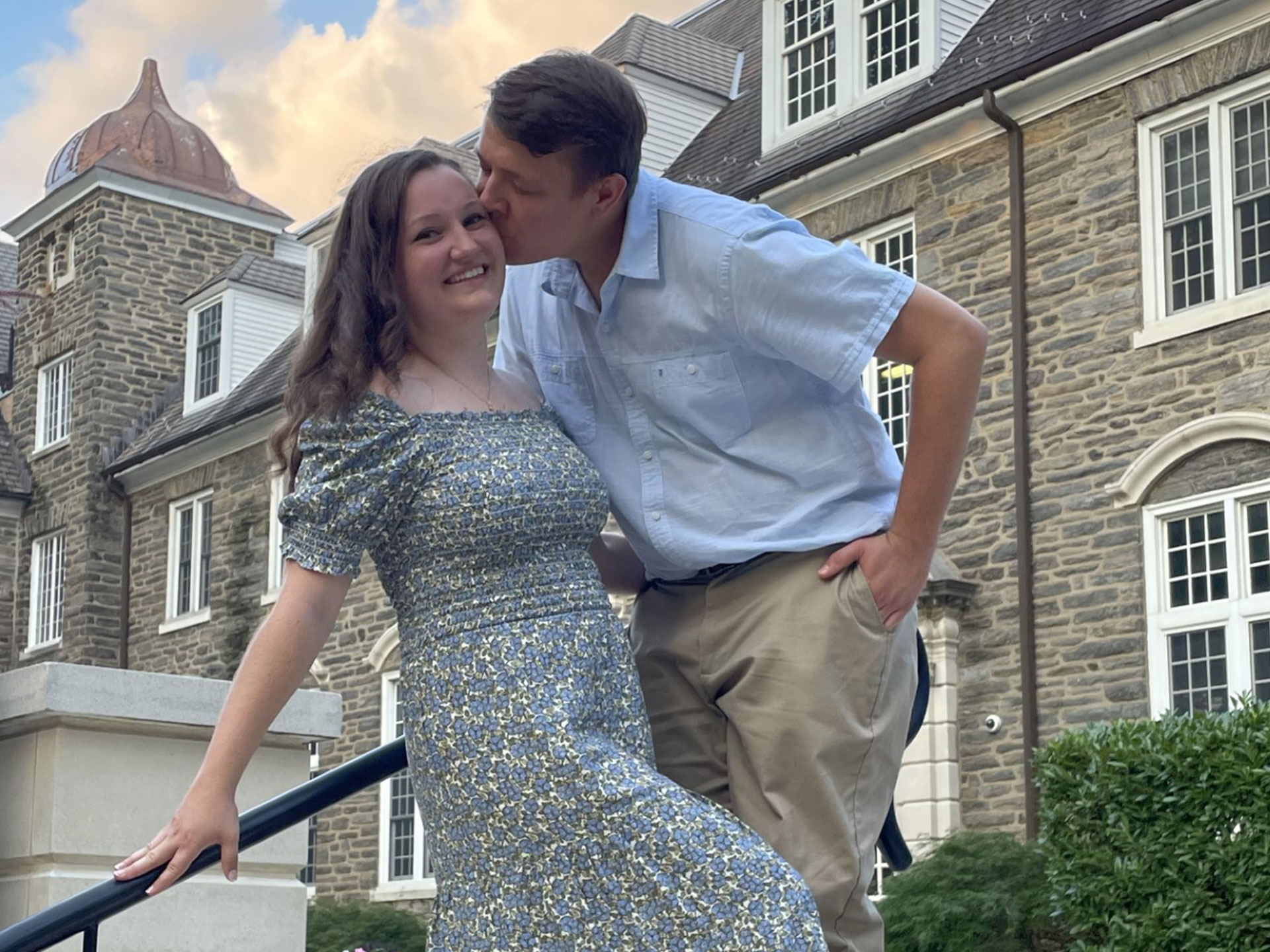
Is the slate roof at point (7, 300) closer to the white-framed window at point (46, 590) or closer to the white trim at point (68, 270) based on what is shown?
the white trim at point (68, 270)

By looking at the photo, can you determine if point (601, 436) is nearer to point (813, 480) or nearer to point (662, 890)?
point (813, 480)

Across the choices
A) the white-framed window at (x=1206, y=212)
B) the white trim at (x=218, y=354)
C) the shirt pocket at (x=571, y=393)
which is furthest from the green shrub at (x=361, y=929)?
the shirt pocket at (x=571, y=393)

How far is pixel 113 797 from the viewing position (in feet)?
16.2

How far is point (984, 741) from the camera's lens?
42.8 ft

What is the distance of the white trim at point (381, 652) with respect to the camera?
19703mm

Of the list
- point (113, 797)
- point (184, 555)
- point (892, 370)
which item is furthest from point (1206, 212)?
point (184, 555)

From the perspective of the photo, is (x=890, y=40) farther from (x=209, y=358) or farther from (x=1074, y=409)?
(x=209, y=358)

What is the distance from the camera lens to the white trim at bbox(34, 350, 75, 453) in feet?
86.5

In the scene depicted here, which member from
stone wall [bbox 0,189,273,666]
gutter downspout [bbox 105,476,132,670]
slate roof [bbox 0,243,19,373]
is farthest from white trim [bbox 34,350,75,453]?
slate roof [bbox 0,243,19,373]

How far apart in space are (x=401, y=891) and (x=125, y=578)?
7988 mm

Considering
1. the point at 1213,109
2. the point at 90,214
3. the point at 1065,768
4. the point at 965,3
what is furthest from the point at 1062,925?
the point at 90,214

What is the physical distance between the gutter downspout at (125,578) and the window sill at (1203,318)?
53.7 ft

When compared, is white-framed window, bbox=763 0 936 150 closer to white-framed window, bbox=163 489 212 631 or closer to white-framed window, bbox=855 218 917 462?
white-framed window, bbox=855 218 917 462

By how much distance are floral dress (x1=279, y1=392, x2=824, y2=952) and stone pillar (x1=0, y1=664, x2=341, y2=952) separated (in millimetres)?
2276
